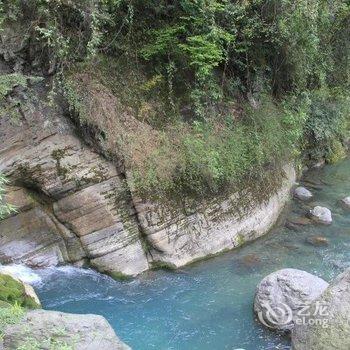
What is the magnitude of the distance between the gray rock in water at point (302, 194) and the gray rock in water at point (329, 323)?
564 cm

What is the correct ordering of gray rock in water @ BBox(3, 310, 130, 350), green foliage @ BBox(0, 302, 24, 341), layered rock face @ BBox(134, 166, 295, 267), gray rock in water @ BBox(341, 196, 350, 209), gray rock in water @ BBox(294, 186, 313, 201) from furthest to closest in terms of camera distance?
gray rock in water @ BBox(294, 186, 313, 201) → gray rock in water @ BBox(341, 196, 350, 209) → layered rock face @ BBox(134, 166, 295, 267) → green foliage @ BBox(0, 302, 24, 341) → gray rock in water @ BBox(3, 310, 130, 350)

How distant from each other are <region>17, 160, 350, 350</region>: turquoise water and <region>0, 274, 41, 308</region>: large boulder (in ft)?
2.28

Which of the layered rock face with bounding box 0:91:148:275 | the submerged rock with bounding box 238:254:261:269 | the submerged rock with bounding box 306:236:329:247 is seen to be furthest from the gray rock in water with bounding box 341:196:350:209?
the layered rock face with bounding box 0:91:148:275

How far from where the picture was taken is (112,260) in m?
7.98

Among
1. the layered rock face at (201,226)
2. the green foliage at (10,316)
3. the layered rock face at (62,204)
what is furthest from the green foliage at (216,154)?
the green foliage at (10,316)

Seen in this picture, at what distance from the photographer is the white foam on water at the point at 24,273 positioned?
25.1 feet

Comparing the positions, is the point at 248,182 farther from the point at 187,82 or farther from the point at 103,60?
the point at 103,60

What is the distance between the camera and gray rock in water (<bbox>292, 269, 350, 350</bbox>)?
5.10 m

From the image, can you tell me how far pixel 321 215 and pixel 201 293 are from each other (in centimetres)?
381

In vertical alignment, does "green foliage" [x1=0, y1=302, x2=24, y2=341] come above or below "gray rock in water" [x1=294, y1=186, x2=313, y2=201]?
above

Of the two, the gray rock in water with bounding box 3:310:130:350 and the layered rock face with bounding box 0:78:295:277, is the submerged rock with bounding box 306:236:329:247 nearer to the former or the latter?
the layered rock face with bounding box 0:78:295:277

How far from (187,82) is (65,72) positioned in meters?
2.46

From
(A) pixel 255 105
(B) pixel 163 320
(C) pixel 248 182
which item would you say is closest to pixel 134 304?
(B) pixel 163 320

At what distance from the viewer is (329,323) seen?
5.21m
